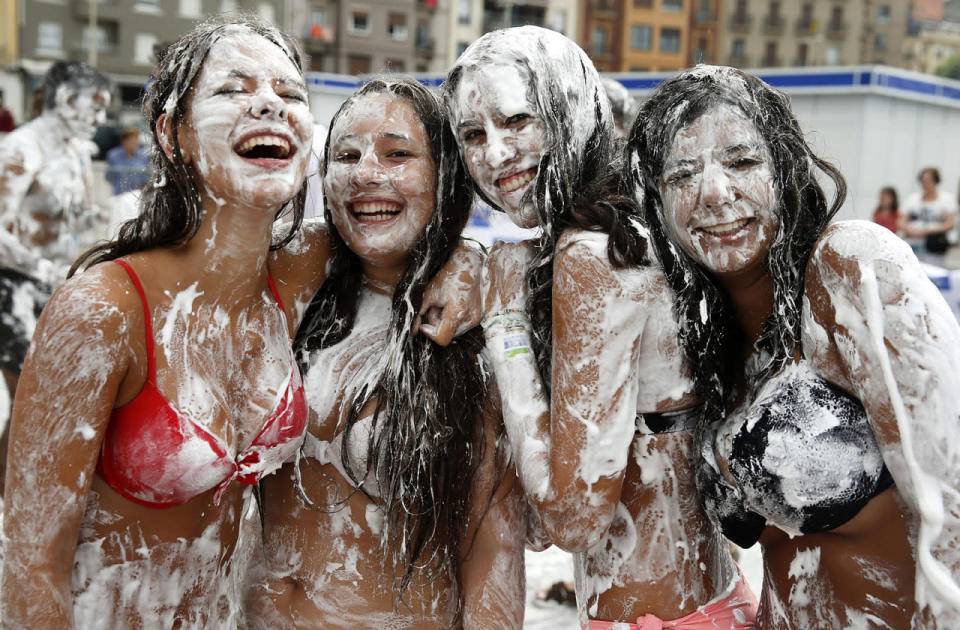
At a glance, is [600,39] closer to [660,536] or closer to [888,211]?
[888,211]

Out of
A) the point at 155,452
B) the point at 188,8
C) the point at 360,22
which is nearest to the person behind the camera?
the point at 155,452

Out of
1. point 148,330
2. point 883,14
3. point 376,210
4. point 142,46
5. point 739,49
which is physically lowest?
point 148,330

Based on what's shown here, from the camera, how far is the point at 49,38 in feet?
107

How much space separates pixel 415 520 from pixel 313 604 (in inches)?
11.5

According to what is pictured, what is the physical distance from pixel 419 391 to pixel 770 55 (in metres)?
56.4

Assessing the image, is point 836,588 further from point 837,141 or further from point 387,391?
point 837,141

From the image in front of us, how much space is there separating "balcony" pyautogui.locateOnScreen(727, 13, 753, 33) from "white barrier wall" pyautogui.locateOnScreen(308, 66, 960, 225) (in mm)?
44152

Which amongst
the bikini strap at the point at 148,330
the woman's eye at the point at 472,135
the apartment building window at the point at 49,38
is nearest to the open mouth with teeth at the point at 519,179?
the woman's eye at the point at 472,135

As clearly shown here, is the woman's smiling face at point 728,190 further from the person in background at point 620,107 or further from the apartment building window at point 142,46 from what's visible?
the apartment building window at point 142,46

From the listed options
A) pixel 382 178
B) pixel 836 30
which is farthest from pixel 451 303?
pixel 836 30

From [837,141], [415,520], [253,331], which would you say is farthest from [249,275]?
[837,141]

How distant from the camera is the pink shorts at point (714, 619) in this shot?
1857 millimetres

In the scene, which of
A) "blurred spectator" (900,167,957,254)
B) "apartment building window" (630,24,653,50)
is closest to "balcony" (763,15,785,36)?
"apartment building window" (630,24,653,50)

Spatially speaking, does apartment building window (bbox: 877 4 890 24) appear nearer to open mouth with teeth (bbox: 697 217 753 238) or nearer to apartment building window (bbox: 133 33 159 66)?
apartment building window (bbox: 133 33 159 66)
